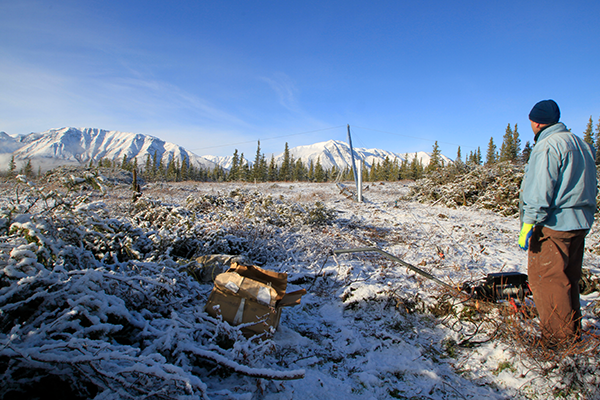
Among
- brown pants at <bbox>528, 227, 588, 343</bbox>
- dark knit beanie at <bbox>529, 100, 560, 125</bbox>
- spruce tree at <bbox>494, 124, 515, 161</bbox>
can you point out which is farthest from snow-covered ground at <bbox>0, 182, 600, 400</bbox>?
spruce tree at <bbox>494, 124, 515, 161</bbox>

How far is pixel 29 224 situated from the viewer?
2.15 m

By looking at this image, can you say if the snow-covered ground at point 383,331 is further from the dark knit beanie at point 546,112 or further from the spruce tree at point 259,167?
the spruce tree at point 259,167

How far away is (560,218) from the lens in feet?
6.73

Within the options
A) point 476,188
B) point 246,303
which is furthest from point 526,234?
point 476,188

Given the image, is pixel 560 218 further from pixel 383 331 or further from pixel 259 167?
pixel 259 167

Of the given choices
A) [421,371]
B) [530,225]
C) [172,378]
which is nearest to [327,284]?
[421,371]

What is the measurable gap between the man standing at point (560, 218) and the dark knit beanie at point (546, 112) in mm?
105

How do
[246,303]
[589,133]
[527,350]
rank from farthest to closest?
[589,133]
[246,303]
[527,350]

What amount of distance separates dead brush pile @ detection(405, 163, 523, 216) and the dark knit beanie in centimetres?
748

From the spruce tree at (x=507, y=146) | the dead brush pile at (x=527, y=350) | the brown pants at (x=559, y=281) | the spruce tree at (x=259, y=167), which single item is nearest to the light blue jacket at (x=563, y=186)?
the brown pants at (x=559, y=281)

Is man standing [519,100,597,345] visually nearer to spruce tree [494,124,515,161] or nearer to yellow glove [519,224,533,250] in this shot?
yellow glove [519,224,533,250]

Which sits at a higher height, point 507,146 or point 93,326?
point 507,146

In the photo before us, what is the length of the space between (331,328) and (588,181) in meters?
A: 2.54

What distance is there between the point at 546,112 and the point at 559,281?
1371mm
